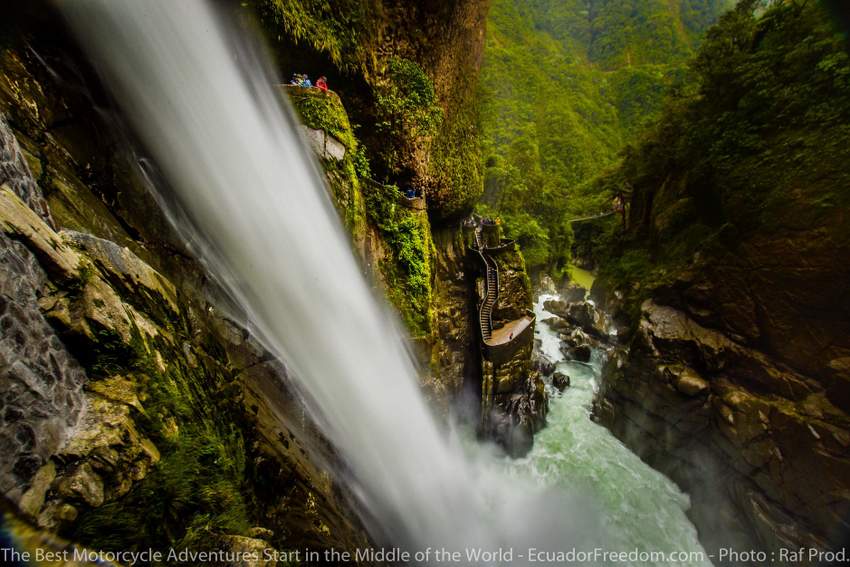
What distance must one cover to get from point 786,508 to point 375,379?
34.4 ft

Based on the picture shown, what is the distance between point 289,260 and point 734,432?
1223cm

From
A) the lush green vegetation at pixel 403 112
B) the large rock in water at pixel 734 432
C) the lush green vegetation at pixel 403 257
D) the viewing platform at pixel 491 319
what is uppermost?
the lush green vegetation at pixel 403 112

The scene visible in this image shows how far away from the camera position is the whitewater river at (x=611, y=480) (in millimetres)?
8719

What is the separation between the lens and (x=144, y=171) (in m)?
3.62

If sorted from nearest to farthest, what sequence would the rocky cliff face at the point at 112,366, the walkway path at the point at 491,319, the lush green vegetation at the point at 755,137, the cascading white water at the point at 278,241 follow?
the rocky cliff face at the point at 112,366 < the cascading white water at the point at 278,241 < the lush green vegetation at the point at 755,137 < the walkway path at the point at 491,319

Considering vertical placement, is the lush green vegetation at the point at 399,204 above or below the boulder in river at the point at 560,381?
above

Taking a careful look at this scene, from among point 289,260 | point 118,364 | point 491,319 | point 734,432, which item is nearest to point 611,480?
point 734,432

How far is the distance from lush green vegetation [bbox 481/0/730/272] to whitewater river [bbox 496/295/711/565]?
45.5ft

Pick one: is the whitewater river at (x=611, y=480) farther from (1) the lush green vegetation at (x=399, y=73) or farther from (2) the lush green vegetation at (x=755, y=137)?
(1) the lush green vegetation at (x=399, y=73)

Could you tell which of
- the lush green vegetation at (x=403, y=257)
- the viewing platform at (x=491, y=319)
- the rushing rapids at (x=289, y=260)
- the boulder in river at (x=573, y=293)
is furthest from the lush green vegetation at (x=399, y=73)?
the boulder in river at (x=573, y=293)

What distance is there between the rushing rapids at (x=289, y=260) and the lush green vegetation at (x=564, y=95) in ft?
53.2

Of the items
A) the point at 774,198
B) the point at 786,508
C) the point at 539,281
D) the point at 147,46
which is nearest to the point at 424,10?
the point at 147,46

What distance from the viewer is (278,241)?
532 centimetres

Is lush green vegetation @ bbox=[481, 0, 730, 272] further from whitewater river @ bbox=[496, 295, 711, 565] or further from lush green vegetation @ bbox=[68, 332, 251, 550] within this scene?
lush green vegetation @ bbox=[68, 332, 251, 550]
